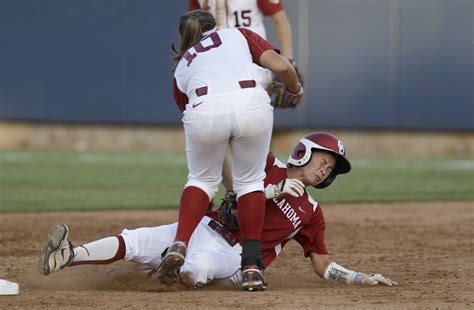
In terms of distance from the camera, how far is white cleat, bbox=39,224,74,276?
4359mm

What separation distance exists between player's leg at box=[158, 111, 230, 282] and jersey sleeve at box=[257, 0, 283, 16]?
9.51ft

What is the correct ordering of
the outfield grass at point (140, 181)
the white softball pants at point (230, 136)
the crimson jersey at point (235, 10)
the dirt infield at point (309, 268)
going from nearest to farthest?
the dirt infield at point (309, 268) < the white softball pants at point (230, 136) < the crimson jersey at point (235, 10) < the outfield grass at point (140, 181)

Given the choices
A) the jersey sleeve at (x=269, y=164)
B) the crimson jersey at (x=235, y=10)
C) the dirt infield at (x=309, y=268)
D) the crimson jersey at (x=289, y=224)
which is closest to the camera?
the dirt infield at (x=309, y=268)

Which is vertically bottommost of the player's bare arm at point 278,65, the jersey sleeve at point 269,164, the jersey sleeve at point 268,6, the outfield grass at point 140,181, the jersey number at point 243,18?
the outfield grass at point 140,181

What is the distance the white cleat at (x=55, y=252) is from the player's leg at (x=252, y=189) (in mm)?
828

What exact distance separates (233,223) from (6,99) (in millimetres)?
13028

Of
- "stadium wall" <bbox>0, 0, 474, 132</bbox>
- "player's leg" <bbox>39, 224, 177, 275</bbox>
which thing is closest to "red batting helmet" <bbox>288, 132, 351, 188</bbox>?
"player's leg" <bbox>39, 224, 177, 275</bbox>

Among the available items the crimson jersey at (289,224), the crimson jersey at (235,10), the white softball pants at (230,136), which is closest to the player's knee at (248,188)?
the white softball pants at (230,136)

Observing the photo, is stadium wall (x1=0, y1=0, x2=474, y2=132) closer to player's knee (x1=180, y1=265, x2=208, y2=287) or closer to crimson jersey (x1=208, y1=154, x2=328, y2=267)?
crimson jersey (x1=208, y1=154, x2=328, y2=267)

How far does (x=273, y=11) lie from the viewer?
7.27 m

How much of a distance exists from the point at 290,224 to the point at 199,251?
486 millimetres

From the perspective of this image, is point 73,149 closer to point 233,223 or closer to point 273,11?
point 273,11

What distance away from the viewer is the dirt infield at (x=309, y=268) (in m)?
4.16

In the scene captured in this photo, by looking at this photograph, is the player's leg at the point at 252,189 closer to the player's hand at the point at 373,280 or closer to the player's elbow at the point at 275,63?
the player's elbow at the point at 275,63
